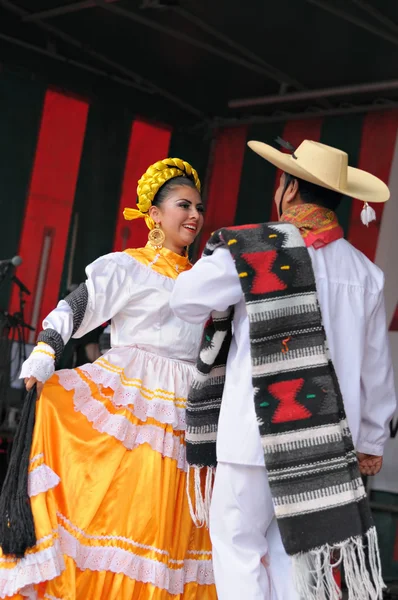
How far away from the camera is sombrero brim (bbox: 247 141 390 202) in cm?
Answer: 250

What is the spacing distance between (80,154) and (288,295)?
143 inches

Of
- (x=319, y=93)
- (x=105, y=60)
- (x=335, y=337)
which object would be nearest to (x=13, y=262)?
(x=105, y=60)

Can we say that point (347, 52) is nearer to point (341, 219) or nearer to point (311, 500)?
point (341, 219)

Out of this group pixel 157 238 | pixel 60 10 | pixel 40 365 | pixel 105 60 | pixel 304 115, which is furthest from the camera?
pixel 304 115

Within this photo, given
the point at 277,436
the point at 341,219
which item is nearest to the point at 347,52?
the point at 341,219

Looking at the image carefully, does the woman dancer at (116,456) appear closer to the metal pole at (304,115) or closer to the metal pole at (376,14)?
the metal pole at (376,14)

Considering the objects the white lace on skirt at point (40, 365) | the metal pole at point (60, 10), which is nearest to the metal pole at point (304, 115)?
the metal pole at point (60, 10)

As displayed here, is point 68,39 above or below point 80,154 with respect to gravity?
above

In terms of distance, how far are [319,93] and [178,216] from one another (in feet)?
7.96

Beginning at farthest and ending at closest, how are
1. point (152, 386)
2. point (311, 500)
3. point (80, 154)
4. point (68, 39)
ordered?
point (80, 154)
point (68, 39)
point (152, 386)
point (311, 500)

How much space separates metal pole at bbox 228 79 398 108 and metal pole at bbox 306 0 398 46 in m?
0.46

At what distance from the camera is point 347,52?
4875 mm

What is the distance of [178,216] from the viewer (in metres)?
3.33

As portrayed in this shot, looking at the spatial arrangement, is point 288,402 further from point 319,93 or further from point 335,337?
point 319,93
